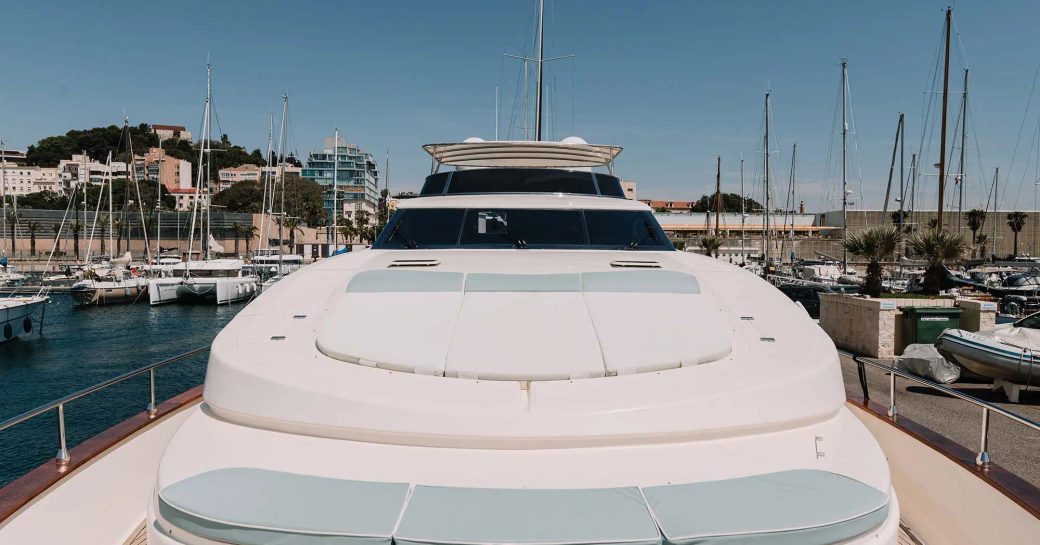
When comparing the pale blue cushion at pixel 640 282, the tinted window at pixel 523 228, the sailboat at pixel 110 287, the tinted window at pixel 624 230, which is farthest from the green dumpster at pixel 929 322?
the sailboat at pixel 110 287

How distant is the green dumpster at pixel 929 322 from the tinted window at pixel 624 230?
10.2 m

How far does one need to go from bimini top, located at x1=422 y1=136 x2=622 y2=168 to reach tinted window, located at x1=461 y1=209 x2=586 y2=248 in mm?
1665

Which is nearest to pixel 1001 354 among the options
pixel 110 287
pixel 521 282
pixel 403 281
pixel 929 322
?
pixel 929 322

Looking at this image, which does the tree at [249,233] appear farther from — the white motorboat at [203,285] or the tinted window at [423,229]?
the tinted window at [423,229]

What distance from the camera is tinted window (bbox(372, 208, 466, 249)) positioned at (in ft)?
14.4

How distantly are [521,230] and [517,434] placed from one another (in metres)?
2.41

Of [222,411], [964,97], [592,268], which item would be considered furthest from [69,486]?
[964,97]

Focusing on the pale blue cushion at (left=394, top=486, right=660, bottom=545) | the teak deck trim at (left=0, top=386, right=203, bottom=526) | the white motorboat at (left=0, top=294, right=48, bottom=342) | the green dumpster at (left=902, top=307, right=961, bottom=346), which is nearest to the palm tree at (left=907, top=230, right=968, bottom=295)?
the green dumpster at (left=902, top=307, right=961, bottom=346)

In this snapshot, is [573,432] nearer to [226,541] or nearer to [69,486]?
[226,541]

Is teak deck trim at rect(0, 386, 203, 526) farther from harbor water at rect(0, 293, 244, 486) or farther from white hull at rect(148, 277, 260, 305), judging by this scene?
white hull at rect(148, 277, 260, 305)

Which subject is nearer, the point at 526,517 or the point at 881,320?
the point at 526,517

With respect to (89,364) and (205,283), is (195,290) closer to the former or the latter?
(205,283)

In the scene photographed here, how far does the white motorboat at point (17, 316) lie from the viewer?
26.4 m

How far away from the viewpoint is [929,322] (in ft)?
40.2
